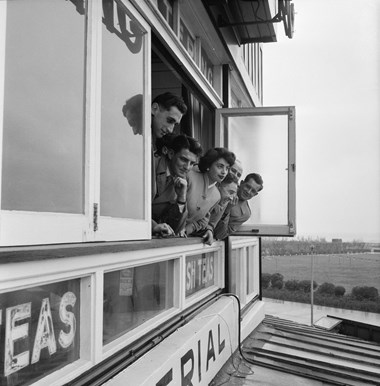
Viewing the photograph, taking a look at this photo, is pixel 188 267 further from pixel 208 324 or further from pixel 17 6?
pixel 17 6

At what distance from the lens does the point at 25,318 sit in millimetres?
1698

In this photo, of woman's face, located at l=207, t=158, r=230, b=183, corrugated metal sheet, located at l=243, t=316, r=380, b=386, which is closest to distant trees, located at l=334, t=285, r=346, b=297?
corrugated metal sheet, located at l=243, t=316, r=380, b=386

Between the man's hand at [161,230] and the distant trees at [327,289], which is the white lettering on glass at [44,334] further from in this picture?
the distant trees at [327,289]

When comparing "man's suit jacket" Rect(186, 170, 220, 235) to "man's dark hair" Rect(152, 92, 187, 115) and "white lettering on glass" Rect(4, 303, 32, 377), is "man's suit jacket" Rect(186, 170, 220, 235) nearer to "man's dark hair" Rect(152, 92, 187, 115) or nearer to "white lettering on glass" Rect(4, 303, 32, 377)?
"man's dark hair" Rect(152, 92, 187, 115)

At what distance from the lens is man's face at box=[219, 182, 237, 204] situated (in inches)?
173

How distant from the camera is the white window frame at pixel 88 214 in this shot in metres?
1.60

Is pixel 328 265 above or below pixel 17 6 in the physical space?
below

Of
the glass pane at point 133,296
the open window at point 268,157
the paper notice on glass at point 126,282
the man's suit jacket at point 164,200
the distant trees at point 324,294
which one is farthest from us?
the distant trees at point 324,294

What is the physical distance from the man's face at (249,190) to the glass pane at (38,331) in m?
3.24

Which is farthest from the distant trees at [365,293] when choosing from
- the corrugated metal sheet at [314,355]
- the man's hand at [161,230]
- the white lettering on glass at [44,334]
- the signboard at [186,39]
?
the white lettering on glass at [44,334]

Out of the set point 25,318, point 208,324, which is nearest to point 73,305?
point 25,318

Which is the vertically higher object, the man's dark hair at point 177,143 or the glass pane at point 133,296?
the man's dark hair at point 177,143

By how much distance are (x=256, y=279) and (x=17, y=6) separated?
775cm

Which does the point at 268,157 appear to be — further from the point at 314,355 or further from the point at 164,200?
the point at 314,355
